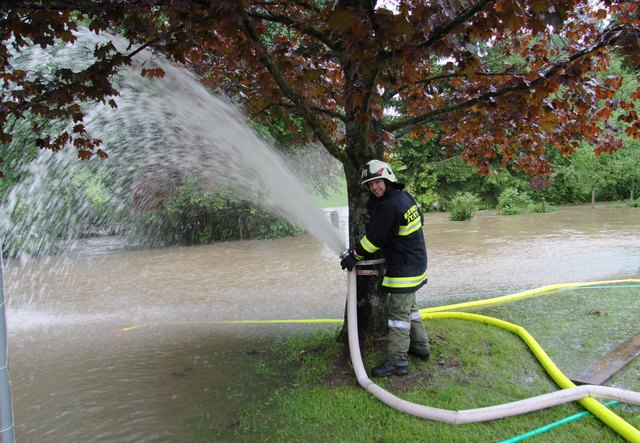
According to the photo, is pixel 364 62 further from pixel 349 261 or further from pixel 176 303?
pixel 176 303

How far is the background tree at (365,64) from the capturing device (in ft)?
8.85

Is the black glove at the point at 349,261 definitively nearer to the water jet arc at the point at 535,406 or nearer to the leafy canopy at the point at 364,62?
the leafy canopy at the point at 364,62

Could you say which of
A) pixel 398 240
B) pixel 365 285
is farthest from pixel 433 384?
pixel 398 240

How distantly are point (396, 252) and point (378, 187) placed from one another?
53cm

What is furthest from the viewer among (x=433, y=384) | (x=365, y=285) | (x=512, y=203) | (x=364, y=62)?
(x=512, y=203)

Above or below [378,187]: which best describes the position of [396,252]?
below

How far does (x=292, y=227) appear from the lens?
14.1 meters

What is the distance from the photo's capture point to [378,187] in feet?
11.7

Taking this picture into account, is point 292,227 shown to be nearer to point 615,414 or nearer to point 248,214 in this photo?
point 248,214

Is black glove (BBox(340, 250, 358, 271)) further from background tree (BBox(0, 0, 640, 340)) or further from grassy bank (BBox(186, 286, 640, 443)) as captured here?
grassy bank (BBox(186, 286, 640, 443))

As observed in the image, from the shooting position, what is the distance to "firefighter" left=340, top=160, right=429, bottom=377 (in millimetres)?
3463

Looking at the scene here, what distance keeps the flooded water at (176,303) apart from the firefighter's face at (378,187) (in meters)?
2.00

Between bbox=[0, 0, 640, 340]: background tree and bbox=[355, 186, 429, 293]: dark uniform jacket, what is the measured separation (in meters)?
0.39

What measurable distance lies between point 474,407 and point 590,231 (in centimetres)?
1100
